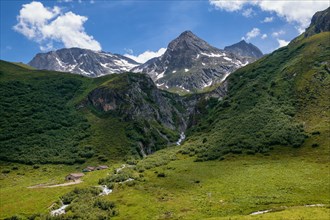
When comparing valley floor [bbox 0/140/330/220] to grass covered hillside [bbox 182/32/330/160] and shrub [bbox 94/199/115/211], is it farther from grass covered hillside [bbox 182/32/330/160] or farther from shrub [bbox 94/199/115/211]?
grass covered hillside [bbox 182/32/330/160]

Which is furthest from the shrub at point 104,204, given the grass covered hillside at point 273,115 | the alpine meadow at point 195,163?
the grass covered hillside at point 273,115

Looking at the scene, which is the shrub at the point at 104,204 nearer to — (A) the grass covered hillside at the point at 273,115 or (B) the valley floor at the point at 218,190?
(B) the valley floor at the point at 218,190

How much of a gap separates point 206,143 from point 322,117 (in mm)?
51216

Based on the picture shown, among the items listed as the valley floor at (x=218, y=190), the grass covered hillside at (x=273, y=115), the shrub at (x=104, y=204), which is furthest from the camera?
the grass covered hillside at (x=273, y=115)

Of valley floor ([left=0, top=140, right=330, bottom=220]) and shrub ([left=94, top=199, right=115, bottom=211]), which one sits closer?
valley floor ([left=0, top=140, right=330, bottom=220])

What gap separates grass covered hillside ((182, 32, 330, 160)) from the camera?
135 meters

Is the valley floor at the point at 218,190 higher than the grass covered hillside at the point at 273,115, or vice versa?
the grass covered hillside at the point at 273,115

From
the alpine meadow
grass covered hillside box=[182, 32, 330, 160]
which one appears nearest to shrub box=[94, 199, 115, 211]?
the alpine meadow

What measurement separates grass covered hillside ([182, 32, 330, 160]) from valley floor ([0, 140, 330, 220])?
10.1 meters

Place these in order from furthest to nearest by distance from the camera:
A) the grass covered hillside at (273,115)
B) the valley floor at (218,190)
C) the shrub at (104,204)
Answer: the grass covered hillside at (273,115) → the shrub at (104,204) → the valley floor at (218,190)

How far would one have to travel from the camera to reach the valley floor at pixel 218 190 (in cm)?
7240

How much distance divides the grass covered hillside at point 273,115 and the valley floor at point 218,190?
10.1 meters

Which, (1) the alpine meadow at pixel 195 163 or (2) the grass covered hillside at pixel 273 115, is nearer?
(1) the alpine meadow at pixel 195 163

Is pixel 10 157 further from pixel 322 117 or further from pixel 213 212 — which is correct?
pixel 322 117
